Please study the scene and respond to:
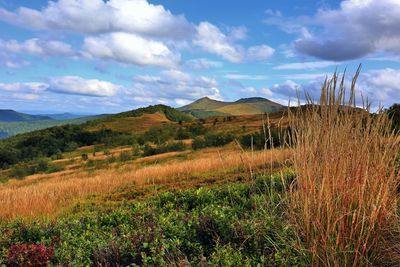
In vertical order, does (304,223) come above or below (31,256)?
above

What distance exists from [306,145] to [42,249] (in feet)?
9.98

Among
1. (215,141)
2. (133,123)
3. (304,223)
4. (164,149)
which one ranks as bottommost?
(164,149)

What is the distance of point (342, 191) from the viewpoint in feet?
12.7

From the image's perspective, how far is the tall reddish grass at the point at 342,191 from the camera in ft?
12.2

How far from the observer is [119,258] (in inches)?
179

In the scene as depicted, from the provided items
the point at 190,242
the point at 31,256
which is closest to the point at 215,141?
the point at 190,242

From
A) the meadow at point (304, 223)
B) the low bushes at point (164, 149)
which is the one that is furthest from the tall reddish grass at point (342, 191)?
the low bushes at point (164, 149)

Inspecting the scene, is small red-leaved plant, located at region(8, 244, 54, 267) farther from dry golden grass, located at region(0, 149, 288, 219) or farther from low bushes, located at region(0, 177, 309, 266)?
dry golden grass, located at region(0, 149, 288, 219)

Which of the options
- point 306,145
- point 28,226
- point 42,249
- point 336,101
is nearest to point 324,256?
point 306,145

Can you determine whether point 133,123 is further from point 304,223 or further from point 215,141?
point 304,223

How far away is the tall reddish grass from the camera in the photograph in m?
3.73

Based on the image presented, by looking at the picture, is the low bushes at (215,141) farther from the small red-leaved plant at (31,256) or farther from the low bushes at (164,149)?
the small red-leaved plant at (31,256)

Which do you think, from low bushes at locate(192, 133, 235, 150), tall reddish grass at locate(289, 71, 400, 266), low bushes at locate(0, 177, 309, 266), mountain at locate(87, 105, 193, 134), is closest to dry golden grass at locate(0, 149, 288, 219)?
low bushes at locate(0, 177, 309, 266)

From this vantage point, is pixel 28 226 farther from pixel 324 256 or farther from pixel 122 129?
pixel 122 129
